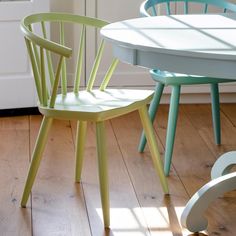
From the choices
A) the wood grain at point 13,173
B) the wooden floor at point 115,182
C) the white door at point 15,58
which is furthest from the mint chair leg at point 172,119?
the white door at point 15,58

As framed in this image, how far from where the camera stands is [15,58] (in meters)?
3.90

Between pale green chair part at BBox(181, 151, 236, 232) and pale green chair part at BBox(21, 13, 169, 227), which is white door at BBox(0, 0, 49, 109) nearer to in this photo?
pale green chair part at BBox(21, 13, 169, 227)

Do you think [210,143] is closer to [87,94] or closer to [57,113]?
[87,94]

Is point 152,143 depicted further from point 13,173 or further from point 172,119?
point 13,173

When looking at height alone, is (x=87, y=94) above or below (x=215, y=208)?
above

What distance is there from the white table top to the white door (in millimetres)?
1201

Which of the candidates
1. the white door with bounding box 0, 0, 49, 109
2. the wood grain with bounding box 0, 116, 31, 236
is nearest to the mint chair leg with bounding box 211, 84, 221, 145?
the wood grain with bounding box 0, 116, 31, 236

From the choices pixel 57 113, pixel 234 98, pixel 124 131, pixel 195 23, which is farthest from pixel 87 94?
Result: pixel 234 98

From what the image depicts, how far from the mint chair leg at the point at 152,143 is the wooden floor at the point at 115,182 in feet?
0.22

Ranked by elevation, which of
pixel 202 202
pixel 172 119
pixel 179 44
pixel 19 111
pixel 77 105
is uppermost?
pixel 179 44

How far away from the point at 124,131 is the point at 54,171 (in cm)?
69

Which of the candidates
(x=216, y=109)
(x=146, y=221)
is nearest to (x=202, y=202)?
(x=146, y=221)

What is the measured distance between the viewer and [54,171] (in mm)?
3189

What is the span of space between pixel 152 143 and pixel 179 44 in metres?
0.67
